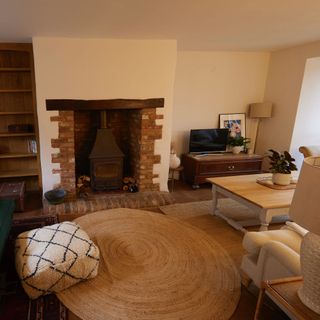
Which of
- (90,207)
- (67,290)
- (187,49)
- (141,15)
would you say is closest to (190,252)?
(67,290)

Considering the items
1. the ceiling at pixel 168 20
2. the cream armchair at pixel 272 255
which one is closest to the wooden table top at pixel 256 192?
the cream armchair at pixel 272 255

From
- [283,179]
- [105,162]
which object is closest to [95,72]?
[105,162]

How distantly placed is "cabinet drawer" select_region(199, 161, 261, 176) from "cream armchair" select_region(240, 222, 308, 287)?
2.21 metres

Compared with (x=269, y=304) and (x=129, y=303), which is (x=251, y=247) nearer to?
(x=269, y=304)

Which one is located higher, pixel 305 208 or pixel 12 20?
pixel 12 20

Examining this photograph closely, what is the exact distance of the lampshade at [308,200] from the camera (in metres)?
1.20

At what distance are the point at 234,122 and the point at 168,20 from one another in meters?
2.86

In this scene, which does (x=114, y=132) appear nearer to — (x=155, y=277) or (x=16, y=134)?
(x=16, y=134)

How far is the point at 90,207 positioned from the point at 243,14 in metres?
2.96

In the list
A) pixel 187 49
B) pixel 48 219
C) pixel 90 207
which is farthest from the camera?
pixel 187 49

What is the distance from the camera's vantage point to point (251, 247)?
89.5 inches

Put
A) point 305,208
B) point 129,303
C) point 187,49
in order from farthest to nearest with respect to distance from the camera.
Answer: point 187,49, point 129,303, point 305,208

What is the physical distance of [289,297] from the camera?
1530 mm

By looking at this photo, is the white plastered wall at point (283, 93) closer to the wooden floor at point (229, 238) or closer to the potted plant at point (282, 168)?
the wooden floor at point (229, 238)
